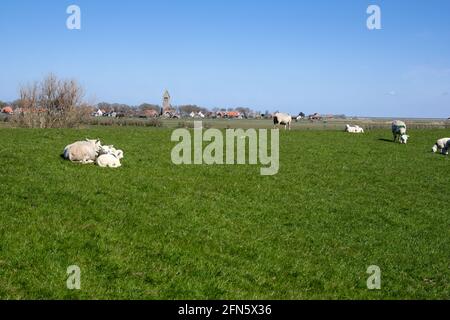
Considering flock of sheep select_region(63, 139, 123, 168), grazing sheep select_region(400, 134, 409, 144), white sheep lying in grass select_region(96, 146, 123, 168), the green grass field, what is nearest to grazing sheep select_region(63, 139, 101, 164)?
flock of sheep select_region(63, 139, 123, 168)

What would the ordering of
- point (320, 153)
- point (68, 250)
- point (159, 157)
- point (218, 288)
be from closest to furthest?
point (218, 288), point (68, 250), point (159, 157), point (320, 153)

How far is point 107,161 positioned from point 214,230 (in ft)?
30.3

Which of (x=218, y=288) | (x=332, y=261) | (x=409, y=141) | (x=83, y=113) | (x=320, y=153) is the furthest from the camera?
(x=83, y=113)

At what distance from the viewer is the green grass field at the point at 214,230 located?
30.6 ft

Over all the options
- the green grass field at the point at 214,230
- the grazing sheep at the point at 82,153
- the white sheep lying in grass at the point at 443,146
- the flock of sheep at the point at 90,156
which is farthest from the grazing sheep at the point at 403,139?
the grazing sheep at the point at 82,153

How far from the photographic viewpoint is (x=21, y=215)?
12008mm

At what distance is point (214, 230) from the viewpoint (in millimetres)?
12867

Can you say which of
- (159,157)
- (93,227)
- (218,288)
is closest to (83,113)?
(159,157)

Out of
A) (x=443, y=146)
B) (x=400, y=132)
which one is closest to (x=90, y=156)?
(x=443, y=146)

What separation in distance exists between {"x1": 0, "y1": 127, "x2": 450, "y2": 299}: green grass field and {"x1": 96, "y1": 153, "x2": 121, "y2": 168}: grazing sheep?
653mm

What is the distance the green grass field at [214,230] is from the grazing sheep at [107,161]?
653 mm

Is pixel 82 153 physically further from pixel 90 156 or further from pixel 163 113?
pixel 163 113

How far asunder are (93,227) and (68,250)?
5.30 ft
